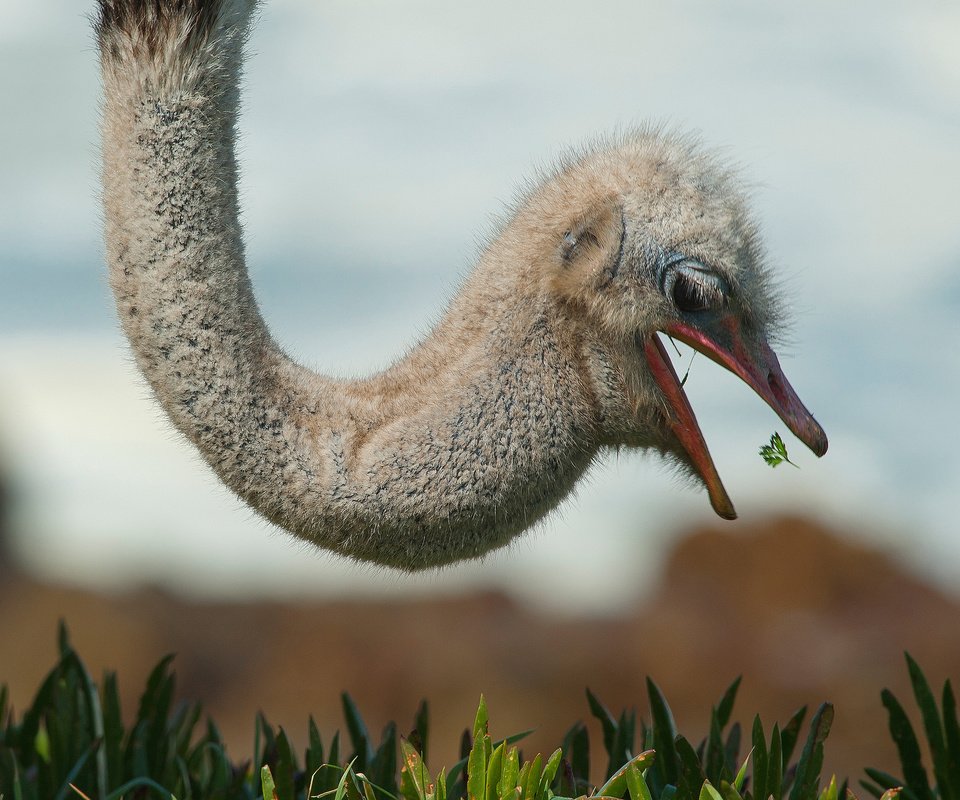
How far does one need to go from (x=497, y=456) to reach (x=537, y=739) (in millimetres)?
12250

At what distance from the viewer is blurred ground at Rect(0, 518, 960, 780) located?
14531mm

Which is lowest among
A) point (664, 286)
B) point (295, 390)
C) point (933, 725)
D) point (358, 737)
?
point (358, 737)

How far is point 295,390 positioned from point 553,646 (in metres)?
14.1

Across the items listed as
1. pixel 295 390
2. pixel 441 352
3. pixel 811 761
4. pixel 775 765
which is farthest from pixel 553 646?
pixel 295 390

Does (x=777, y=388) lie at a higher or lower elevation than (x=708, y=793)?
higher

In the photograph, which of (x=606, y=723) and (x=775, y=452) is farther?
(x=606, y=723)

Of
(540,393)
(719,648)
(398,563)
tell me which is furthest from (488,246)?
(719,648)

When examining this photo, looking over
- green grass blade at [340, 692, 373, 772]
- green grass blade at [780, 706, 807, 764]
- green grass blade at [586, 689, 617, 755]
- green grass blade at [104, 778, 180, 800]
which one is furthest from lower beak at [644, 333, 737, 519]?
green grass blade at [104, 778, 180, 800]

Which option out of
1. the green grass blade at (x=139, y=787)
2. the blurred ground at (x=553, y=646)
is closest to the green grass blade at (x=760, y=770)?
the green grass blade at (x=139, y=787)

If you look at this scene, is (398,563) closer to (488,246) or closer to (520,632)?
(488,246)

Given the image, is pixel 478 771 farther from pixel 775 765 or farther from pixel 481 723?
pixel 775 765

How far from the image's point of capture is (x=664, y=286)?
3.16m

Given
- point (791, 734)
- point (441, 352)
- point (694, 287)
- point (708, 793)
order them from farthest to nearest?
1. point (791, 734)
2. point (441, 352)
3. point (694, 287)
4. point (708, 793)

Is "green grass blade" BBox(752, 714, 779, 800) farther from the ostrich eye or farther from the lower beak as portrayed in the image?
the ostrich eye
